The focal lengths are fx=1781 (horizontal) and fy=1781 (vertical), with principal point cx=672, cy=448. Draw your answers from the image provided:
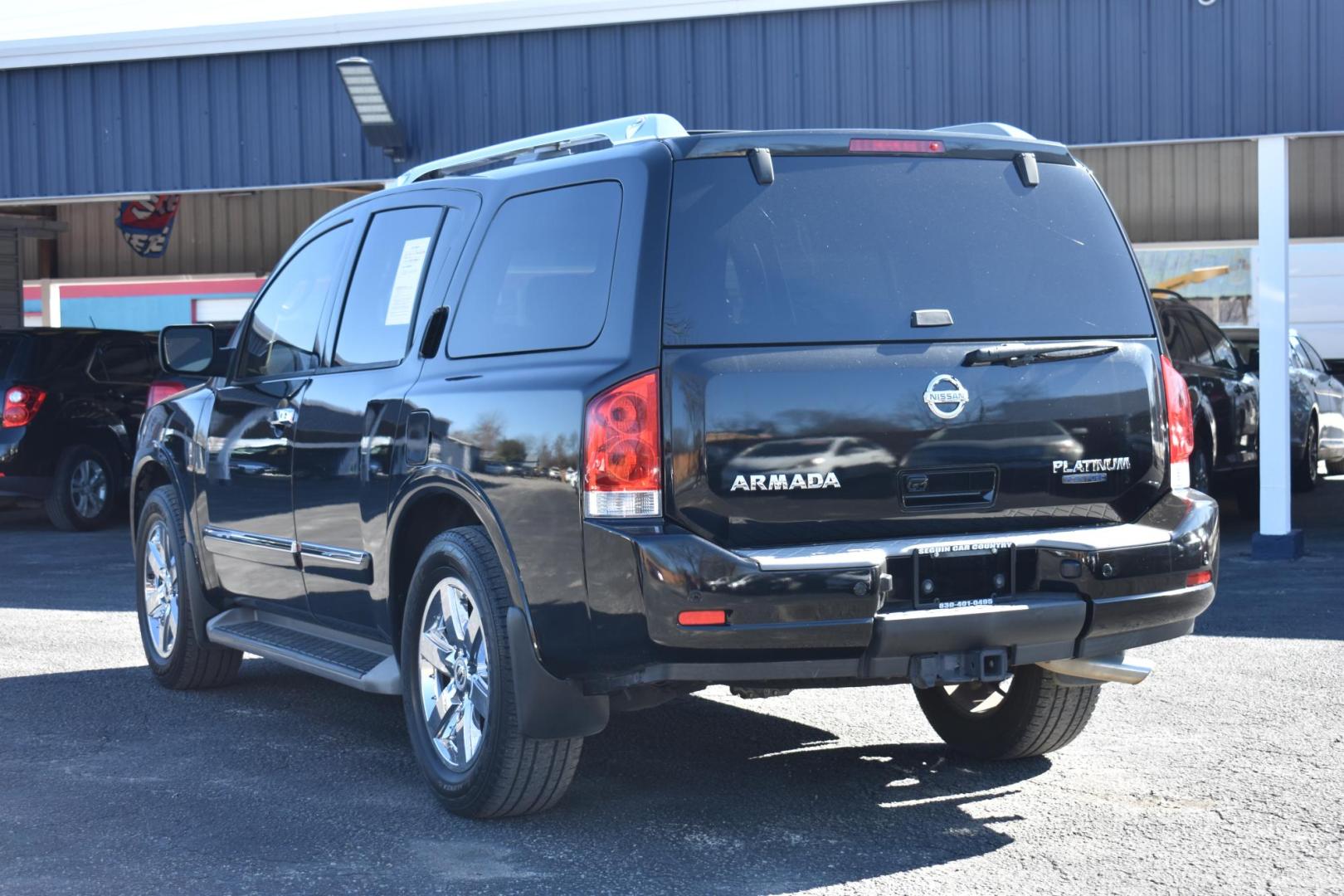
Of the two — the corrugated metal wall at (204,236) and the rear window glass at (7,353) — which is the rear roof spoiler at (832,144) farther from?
the corrugated metal wall at (204,236)

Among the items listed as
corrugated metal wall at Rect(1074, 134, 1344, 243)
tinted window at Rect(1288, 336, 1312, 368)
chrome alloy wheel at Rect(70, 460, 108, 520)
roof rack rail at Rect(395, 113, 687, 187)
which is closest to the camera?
roof rack rail at Rect(395, 113, 687, 187)

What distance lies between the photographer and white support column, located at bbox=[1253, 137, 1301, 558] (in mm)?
11742

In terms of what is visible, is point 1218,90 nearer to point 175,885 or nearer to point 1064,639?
point 1064,639

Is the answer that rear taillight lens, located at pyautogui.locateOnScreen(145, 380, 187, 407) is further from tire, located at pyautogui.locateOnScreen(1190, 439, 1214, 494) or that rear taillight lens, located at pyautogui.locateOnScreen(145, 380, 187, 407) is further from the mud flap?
the mud flap

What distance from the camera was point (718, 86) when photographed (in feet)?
43.0

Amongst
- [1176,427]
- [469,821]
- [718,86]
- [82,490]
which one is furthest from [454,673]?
[82,490]

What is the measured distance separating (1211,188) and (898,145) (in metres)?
19.0


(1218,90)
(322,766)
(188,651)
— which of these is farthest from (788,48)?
(322,766)

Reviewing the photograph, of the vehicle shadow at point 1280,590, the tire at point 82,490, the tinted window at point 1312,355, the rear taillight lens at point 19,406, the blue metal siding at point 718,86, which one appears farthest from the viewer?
the tinted window at point 1312,355

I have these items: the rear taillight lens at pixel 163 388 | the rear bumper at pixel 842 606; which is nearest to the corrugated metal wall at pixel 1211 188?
the rear taillight lens at pixel 163 388

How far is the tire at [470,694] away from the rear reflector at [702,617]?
0.56 meters

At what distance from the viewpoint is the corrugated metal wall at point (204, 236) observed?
25.8m

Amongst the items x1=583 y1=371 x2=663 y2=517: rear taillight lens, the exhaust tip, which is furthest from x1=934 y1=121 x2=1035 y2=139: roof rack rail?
the exhaust tip

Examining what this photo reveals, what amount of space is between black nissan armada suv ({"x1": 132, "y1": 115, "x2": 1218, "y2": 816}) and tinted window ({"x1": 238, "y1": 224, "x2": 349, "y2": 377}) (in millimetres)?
816
